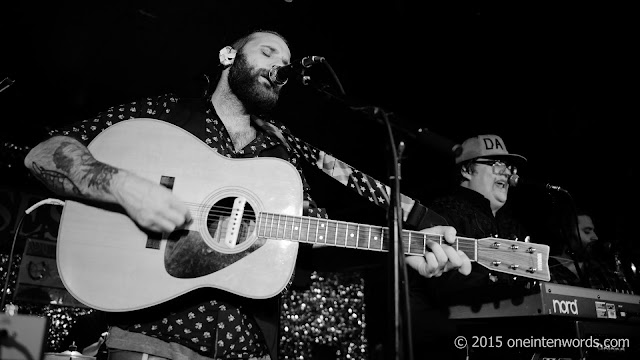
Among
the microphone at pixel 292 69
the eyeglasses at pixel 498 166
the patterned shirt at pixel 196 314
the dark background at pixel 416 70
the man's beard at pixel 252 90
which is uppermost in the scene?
the dark background at pixel 416 70

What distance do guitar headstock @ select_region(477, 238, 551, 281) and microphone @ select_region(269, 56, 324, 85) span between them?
4.54ft

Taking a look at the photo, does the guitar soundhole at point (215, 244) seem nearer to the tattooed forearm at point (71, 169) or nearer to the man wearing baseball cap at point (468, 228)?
the tattooed forearm at point (71, 169)

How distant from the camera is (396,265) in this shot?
6.10 ft

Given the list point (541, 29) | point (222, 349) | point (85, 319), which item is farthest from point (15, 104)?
point (541, 29)

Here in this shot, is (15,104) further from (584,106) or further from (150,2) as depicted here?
(584,106)

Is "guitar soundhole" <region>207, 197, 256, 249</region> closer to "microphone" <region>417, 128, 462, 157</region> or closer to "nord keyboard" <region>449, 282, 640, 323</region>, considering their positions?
"microphone" <region>417, 128, 462, 157</region>

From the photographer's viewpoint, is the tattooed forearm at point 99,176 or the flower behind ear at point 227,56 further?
the flower behind ear at point 227,56

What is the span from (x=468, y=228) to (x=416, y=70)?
8.30 ft

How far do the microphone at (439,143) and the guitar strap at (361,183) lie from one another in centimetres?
95

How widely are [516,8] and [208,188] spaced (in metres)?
4.12

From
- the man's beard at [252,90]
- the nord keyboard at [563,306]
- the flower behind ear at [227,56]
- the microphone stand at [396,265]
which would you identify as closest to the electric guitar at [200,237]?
the nord keyboard at [563,306]

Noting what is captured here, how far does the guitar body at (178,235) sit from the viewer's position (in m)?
2.32

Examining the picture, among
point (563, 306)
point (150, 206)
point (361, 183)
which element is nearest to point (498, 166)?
point (361, 183)

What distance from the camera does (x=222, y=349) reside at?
2373 mm
